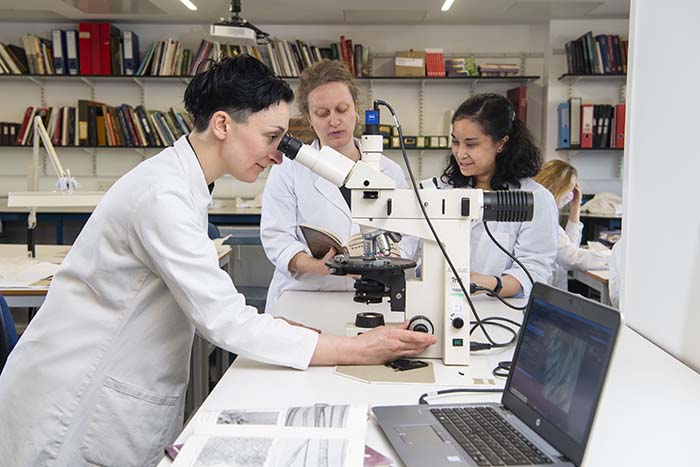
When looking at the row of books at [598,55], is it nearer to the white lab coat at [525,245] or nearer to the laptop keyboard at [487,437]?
the white lab coat at [525,245]

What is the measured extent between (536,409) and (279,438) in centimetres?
38

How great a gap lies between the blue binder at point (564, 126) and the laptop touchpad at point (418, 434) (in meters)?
5.03

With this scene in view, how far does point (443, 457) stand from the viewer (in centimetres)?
81

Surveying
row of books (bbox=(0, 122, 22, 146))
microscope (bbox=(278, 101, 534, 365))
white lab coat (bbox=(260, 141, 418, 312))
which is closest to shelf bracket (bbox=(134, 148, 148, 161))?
row of books (bbox=(0, 122, 22, 146))

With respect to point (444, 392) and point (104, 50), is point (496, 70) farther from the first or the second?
point (444, 392)

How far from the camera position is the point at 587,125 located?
5383 millimetres

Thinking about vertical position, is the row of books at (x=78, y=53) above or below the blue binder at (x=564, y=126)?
above

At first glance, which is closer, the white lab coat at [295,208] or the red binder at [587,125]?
the white lab coat at [295,208]

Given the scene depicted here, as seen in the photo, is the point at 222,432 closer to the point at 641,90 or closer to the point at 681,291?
the point at 681,291

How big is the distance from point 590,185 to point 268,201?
4.32m

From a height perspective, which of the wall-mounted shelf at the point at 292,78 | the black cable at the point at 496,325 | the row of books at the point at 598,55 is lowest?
the black cable at the point at 496,325

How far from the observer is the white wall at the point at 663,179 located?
1259 mm

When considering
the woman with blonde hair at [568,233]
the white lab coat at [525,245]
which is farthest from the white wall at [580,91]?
the white lab coat at [525,245]

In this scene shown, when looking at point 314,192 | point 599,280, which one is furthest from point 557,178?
→ point 314,192
